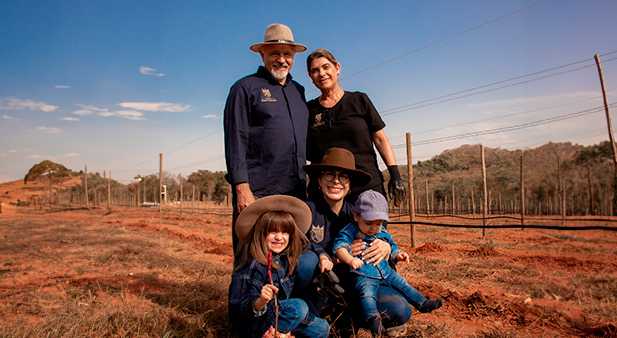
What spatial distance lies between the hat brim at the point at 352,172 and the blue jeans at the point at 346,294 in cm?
57

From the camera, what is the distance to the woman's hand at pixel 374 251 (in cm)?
228

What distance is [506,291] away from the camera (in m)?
5.42

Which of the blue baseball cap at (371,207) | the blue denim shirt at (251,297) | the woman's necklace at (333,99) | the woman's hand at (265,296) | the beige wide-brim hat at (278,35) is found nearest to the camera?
the woman's hand at (265,296)

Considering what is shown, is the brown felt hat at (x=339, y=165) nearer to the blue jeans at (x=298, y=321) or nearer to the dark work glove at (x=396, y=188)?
the dark work glove at (x=396, y=188)

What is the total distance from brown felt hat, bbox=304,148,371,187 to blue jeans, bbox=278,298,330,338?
0.87 metres

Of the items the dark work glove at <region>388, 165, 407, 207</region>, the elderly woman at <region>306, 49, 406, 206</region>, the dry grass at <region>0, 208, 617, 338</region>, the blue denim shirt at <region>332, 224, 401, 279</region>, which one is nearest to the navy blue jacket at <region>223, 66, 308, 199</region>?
the elderly woman at <region>306, 49, 406, 206</region>

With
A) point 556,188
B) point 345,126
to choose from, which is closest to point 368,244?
point 345,126

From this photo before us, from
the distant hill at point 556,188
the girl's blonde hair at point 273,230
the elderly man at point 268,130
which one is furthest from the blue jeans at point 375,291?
the distant hill at point 556,188

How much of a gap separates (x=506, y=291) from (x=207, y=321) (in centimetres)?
456

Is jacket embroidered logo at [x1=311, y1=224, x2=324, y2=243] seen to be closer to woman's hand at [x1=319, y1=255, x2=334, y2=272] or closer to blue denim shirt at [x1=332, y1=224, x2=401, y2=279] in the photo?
blue denim shirt at [x1=332, y1=224, x2=401, y2=279]

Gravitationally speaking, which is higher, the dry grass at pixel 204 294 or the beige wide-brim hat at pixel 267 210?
the beige wide-brim hat at pixel 267 210

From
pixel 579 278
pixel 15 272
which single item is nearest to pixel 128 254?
pixel 15 272

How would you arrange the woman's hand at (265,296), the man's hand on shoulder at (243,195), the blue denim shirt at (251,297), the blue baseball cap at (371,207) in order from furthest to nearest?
1. the man's hand on shoulder at (243,195)
2. the blue baseball cap at (371,207)
3. the blue denim shirt at (251,297)
4. the woman's hand at (265,296)

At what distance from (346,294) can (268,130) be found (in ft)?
4.11
